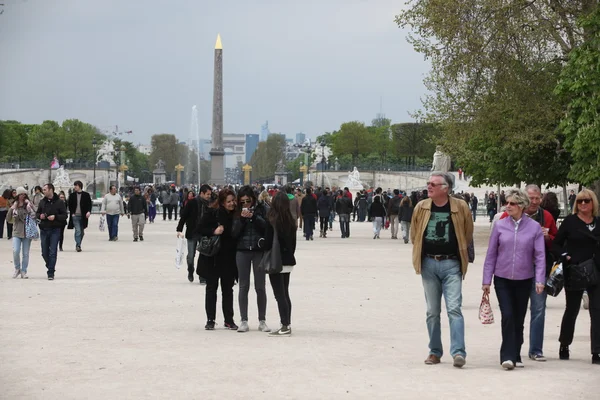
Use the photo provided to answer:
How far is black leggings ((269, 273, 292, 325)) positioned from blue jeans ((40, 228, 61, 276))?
751 centimetres

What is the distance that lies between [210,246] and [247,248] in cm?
43

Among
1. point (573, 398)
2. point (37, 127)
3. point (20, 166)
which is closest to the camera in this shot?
point (573, 398)

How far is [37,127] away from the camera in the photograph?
141 meters

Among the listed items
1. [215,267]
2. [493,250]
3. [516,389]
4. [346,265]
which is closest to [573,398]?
[516,389]

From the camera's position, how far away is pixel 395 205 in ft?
116

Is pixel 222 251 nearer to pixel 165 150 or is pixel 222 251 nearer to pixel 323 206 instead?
pixel 323 206

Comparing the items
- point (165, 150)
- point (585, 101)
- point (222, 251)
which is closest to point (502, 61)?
point (585, 101)

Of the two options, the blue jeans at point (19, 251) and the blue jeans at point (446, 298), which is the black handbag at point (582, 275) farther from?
the blue jeans at point (19, 251)

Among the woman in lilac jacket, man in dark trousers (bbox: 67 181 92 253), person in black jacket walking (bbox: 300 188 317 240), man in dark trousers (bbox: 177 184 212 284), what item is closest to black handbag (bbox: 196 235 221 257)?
the woman in lilac jacket

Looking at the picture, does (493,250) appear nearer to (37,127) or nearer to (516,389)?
(516,389)

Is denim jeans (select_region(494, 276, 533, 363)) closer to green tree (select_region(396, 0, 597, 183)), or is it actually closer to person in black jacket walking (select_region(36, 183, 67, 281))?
person in black jacket walking (select_region(36, 183, 67, 281))

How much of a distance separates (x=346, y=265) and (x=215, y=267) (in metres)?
10.5

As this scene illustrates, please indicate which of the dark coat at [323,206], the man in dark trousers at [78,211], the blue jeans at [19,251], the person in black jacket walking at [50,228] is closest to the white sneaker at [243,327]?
the person in black jacket walking at [50,228]

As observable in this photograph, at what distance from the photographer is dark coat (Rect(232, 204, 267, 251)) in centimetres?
1195
